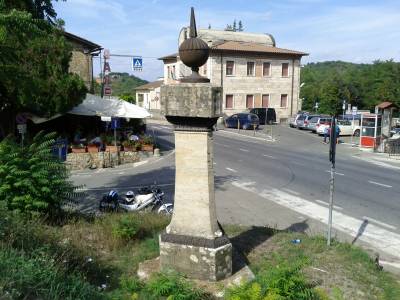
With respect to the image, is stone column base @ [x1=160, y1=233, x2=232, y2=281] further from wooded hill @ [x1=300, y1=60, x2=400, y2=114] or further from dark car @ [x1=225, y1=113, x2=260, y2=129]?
wooded hill @ [x1=300, y1=60, x2=400, y2=114]

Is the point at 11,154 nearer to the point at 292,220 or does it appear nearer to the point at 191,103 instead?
the point at 191,103

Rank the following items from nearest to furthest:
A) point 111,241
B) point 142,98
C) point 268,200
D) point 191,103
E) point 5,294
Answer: point 5,294
point 191,103
point 111,241
point 268,200
point 142,98

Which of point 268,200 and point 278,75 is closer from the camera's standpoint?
point 268,200

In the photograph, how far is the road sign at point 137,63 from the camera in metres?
32.8

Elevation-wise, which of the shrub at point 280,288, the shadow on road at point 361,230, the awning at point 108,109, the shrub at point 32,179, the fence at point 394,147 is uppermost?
the awning at point 108,109

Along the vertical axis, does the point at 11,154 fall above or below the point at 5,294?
above

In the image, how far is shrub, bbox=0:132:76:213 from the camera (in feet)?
24.0

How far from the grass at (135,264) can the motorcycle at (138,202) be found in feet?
5.88

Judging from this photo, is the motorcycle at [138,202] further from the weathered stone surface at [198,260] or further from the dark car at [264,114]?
the dark car at [264,114]

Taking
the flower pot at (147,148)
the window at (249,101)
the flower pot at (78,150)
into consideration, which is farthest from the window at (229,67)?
the flower pot at (78,150)

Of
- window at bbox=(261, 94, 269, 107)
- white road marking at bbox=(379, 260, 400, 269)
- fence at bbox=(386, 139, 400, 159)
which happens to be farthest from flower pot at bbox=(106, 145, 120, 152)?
window at bbox=(261, 94, 269, 107)

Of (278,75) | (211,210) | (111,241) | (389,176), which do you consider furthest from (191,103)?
(278,75)

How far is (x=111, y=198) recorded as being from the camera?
10906 mm

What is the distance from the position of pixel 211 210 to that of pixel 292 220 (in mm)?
5751
